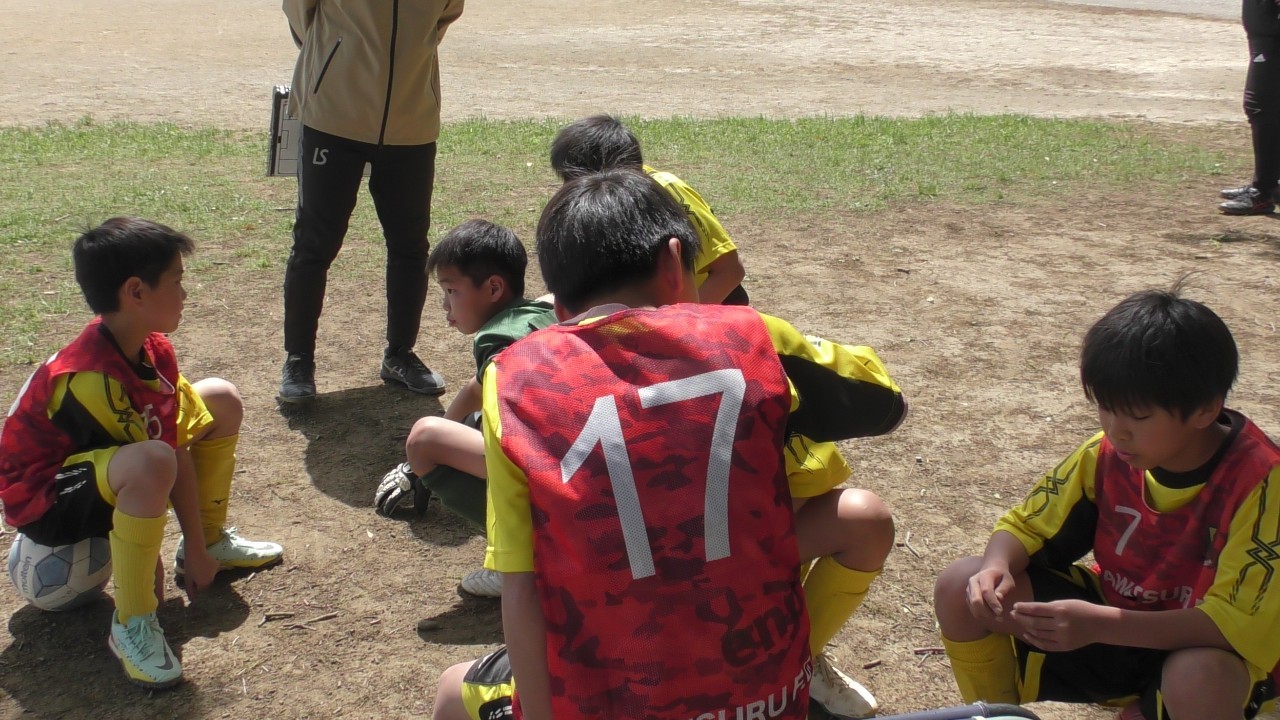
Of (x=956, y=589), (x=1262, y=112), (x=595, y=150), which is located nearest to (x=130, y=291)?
(x=595, y=150)

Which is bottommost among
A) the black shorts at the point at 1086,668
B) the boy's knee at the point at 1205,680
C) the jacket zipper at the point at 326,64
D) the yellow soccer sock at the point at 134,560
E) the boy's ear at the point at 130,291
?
the yellow soccer sock at the point at 134,560

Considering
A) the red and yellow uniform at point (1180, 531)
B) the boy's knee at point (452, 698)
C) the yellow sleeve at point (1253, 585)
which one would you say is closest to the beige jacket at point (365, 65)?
the boy's knee at point (452, 698)

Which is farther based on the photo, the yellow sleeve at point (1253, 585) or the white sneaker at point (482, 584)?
the white sneaker at point (482, 584)

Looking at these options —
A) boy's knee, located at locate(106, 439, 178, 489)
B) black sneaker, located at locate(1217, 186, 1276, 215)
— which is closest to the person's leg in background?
boy's knee, located at locate(106, 439, 178, 489)

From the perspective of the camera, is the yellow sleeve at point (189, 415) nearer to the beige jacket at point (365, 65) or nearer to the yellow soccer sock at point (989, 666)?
A: the beige jacket at point (365, 65)

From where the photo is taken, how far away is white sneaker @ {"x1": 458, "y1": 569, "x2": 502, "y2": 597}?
3096 mm

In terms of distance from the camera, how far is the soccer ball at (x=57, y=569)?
2.85m

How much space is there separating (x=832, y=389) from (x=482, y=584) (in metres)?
1.55

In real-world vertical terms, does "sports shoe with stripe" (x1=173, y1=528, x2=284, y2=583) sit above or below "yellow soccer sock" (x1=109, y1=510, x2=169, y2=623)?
below

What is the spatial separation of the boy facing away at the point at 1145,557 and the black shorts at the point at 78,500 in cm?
201

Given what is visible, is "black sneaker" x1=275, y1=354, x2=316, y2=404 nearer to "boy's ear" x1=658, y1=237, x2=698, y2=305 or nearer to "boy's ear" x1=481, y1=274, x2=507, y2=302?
"boy's ear" x1=481, y1=274, x2=507, y2=302

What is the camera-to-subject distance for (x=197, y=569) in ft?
9.82

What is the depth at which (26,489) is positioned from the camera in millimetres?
2752

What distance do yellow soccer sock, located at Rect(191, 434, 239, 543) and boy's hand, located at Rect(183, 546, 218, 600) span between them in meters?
0.16
